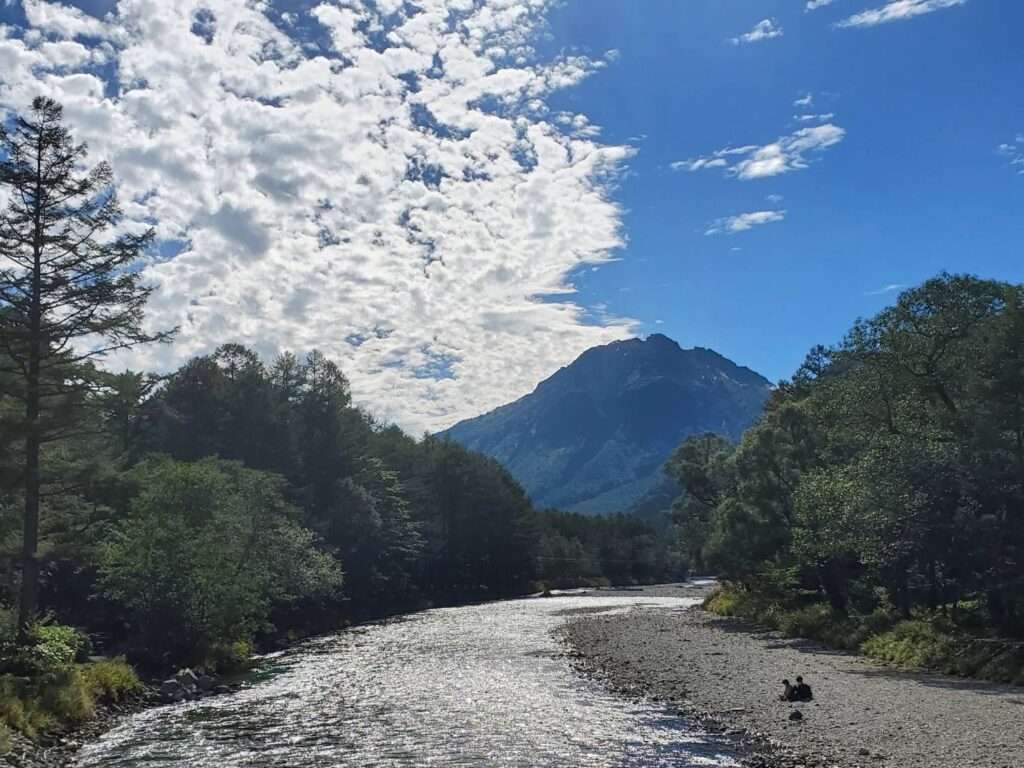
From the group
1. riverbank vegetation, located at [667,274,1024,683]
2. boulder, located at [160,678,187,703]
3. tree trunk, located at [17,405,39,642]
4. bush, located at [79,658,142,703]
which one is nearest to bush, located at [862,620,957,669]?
riverbank vegetation, located at [667,274,1024,683]

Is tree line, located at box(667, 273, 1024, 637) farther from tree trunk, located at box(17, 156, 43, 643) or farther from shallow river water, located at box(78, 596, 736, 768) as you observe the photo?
tree trunk, located at box(17, 156, 43, 643)

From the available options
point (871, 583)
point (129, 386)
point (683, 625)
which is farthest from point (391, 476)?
point (129, 386)

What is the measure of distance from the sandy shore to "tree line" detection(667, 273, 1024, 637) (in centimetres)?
483

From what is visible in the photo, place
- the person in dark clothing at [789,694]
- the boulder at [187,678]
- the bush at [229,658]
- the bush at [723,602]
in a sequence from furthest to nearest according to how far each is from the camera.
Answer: the bush at [723,602], the bush at [229,658], the boulder at [187,678], the person in dark clothing at [789,694]

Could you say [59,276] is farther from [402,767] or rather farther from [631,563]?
[631,563]

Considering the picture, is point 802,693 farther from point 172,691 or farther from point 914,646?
point 172,691

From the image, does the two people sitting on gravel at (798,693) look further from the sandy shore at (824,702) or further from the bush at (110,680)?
the bush at (110,680)

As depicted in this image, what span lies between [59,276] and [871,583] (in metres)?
44.1

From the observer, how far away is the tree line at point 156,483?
1170 inches

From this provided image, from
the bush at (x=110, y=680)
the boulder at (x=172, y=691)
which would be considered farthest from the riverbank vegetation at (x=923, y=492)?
the bush at (x=110, y=680)

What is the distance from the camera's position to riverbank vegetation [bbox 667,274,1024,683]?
103 ft

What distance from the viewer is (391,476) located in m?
91.4

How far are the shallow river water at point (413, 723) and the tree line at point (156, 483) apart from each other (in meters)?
5.94

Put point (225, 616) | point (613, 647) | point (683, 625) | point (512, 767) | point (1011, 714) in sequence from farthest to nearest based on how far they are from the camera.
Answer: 1. point (683, 625)
2. point (613, 647)
3. point (225, 616)
4. point (1011, 714)
5. point (512, 767)
